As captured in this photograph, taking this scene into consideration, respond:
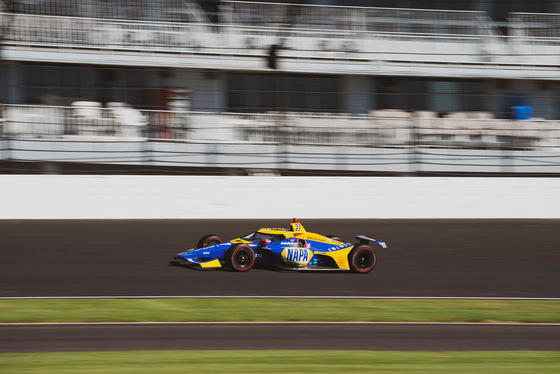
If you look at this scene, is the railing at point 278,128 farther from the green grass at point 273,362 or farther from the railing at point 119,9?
the green grass at point 273,362

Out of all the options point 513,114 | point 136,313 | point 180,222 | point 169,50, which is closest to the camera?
point 136,313

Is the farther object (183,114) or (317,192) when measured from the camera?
(183,114)

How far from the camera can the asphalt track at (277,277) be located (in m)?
7.80

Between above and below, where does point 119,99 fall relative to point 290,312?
above

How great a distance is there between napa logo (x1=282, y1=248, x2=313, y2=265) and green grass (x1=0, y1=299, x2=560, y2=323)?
5.86 ft

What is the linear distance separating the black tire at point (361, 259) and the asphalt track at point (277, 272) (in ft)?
0.66

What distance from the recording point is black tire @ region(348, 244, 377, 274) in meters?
11.8

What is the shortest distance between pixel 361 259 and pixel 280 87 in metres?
11.2

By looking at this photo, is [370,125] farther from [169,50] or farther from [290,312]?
[290,312]

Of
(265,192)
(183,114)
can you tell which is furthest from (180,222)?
(183,114)

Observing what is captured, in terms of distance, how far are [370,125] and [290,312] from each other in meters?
10.7

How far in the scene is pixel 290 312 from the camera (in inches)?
358

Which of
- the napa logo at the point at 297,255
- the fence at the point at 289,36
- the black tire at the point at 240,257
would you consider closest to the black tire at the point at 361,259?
the napa logo at the point at 297,255

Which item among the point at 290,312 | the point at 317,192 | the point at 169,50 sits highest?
the point at 169,50
